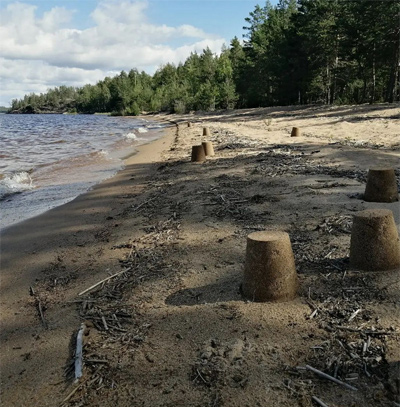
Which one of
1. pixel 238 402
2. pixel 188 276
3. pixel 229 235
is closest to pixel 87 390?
pixel 238 402

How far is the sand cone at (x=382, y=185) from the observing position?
6741mm

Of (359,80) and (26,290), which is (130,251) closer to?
(26,290)

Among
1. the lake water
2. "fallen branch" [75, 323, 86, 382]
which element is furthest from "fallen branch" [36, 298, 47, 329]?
the lake water

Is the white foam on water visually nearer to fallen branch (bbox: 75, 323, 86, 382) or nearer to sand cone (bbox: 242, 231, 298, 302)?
fallen branch (bbox: 75, 323, 86, 382)

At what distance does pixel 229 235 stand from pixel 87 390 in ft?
10.6

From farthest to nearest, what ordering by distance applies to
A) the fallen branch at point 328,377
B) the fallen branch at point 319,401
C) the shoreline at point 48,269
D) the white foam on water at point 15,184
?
the white foam on water at point 15,184 < the shoreline at point 48,269 < the fallen branch at point 328,377 < the fallen branch at point 319,401

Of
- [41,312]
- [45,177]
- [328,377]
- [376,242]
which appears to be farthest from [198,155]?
[328,377]

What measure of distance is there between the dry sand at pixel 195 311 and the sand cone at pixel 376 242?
0.13 metres

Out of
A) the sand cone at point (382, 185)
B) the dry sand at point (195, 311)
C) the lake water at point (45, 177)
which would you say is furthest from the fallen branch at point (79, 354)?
the lake water at point (45, 177)

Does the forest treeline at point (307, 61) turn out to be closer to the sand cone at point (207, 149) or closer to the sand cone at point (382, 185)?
the sand cone at point (207, 149)

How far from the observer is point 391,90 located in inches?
1241

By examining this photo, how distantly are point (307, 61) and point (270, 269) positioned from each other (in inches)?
→ 1908

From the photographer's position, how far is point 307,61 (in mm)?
47656

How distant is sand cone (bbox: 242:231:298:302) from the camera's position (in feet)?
13.3
